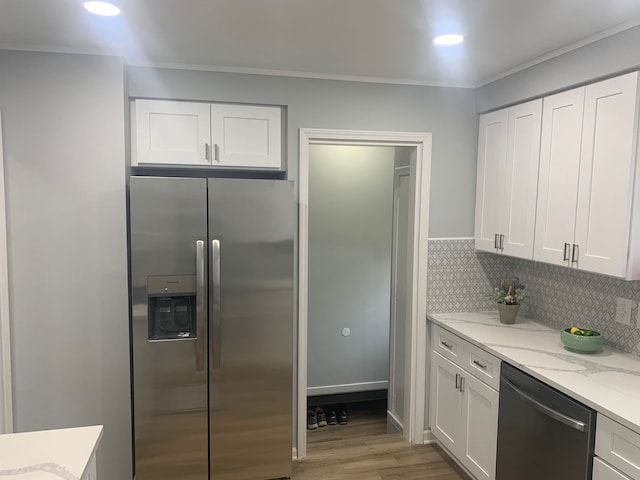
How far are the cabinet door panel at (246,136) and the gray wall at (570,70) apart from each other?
1394mm

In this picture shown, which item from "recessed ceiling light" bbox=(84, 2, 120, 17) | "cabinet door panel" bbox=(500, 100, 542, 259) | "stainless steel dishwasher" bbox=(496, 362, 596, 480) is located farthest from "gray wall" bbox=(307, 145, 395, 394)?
"recessed ceiling light" bbox=(84, 2, 120, 17)

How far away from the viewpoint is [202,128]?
2807 millimetres

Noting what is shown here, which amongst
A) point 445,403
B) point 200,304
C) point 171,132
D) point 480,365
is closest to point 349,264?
point 445,403

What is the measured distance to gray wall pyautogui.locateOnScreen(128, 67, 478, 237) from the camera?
2.78 m

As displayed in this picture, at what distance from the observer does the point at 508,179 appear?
2.88 meters

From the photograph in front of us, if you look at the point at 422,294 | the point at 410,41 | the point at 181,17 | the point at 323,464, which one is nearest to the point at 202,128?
the point at 181,17

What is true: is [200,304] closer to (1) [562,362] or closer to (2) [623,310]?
(1) [562,362]

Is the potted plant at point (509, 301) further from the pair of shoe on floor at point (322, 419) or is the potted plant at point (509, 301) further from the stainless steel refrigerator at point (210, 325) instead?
the pair of shoe on floor at point (322, 419)

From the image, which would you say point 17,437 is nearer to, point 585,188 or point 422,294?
point 422,294

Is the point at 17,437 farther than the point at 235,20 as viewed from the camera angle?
No

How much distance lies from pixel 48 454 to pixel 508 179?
2.67m

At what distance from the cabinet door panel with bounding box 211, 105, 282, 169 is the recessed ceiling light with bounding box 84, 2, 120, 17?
89 cm

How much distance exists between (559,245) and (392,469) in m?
1.74

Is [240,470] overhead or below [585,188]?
below
